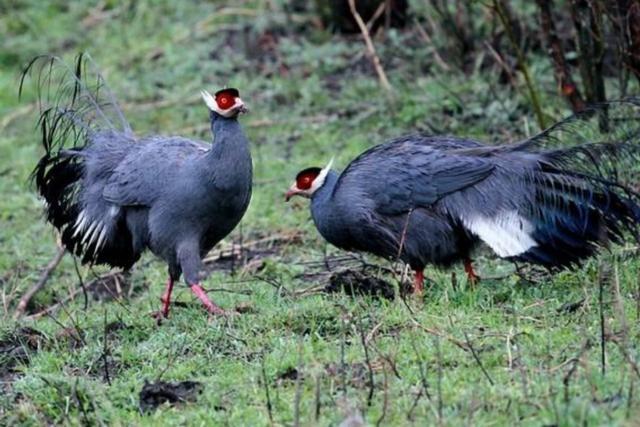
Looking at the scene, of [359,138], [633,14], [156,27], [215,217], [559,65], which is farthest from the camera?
[156,27]

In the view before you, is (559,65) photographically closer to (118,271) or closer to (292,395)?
(118,271)

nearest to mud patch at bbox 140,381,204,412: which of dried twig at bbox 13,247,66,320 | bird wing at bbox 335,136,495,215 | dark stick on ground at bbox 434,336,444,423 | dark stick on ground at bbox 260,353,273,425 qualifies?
dark stick on ground at bbox 260,353,273,425

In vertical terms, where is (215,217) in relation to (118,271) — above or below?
above

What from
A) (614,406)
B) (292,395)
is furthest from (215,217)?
(614,406)

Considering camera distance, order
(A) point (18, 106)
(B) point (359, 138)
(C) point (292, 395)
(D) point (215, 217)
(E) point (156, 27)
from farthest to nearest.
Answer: (E) point (156, 27) < (A) point (18, 106) < (B) point (359, 138) < (D) point (215, 217) < (C) point (292, 395)

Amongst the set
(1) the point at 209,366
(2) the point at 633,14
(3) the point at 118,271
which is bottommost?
(3) the point at 118,271

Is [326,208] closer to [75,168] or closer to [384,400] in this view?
[75,168]

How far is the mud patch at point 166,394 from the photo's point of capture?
235 inches

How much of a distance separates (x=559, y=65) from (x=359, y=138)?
7.34 ft

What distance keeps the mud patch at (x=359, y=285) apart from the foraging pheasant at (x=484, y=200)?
174 mm

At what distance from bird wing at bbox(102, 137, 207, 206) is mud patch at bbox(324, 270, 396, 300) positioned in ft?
3.86

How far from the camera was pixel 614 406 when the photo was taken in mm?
5215

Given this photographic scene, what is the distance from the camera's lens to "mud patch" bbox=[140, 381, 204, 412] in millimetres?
5973

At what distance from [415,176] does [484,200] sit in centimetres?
45
